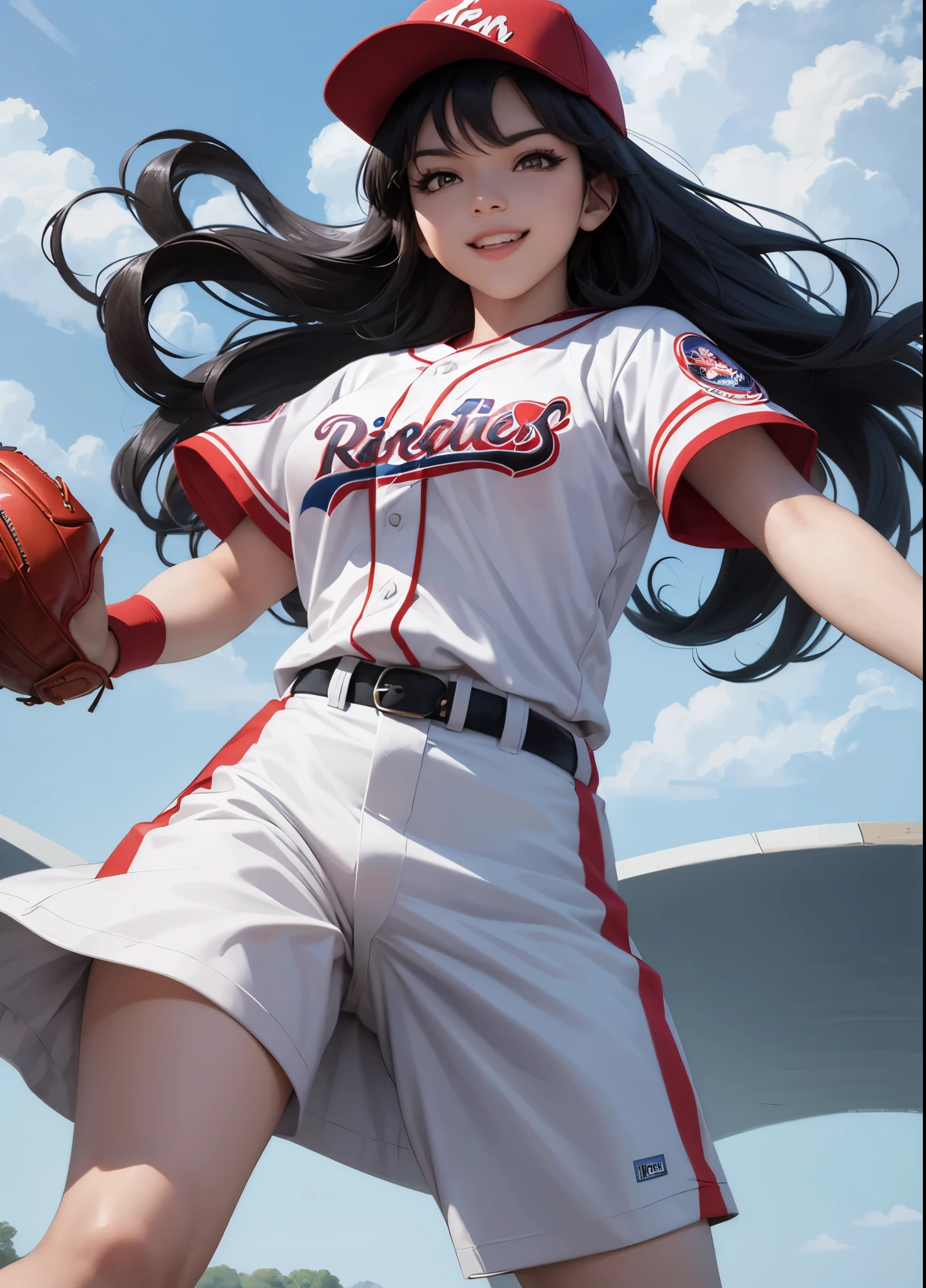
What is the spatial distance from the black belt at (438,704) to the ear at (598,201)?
0.70 meters

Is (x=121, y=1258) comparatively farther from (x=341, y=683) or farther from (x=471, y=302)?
(x=471, y=302)

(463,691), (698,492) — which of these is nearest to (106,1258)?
(463,691)

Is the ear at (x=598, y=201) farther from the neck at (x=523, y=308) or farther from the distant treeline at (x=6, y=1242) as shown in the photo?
the distant treeline at (x=6, y=1242)

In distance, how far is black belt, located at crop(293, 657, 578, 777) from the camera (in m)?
1.17

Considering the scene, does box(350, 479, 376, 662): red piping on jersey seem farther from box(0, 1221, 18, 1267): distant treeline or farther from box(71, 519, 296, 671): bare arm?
box(0, 1221, 18, 1267): distant treeline

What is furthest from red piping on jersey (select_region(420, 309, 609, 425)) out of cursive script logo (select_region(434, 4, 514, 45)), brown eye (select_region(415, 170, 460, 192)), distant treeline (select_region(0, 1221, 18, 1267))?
distant treeline (select_region(0, 1221, 18, 1267))

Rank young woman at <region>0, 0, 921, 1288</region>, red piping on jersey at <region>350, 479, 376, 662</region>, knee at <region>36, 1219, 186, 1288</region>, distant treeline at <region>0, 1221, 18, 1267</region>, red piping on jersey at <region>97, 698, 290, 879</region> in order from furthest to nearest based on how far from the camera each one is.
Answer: distant treeline at <region>0, 1221, 18, 1267</region> < red piping on jersey at <region>350, 479, 376, 662</region> < red piping on jersey at <region>97, 698, 290, 879</region> < young woman at <region>0, 0, 921, 1288</region> < knee at <region>36, 1219, 186, 1288</region>

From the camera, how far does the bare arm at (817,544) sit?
3.34 ft

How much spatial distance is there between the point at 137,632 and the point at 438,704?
0.42 meters

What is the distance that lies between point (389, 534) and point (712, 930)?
189 centimetres

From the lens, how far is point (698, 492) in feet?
4.18

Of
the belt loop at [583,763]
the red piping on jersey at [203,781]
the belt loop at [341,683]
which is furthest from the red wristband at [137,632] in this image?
the belt loop at [583,763]

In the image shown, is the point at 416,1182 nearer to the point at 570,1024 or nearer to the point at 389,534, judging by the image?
the point at 570,1024

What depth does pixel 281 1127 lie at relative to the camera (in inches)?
44.4
